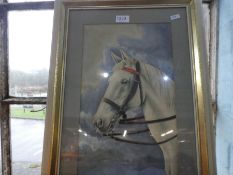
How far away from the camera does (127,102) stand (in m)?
0.85

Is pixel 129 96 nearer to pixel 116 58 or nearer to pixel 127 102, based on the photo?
pixel 127 102

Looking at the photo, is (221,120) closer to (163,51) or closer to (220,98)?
(220,98)

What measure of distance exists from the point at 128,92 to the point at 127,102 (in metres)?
0.03

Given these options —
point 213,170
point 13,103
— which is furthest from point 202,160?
point 13,103

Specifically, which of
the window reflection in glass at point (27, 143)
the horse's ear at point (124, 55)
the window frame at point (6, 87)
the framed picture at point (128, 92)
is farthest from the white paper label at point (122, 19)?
the window reflection in glass at point (27, 143)

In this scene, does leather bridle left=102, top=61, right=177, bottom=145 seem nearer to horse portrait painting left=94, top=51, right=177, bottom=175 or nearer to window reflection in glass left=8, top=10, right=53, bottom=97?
horse portrait painting left=94, top=51, right=177, bottom=175

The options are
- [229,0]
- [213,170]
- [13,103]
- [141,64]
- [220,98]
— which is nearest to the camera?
[213,170]

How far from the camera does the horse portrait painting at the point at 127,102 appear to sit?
81 centimetres

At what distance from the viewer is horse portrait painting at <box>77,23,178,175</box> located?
0.81 meters

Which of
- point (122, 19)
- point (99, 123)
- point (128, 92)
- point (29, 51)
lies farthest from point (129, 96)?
point (29, 51)

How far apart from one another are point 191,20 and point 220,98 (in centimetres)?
47

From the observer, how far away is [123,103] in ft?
2.78

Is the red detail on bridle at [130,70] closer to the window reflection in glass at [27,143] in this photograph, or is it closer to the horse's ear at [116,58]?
the horse's ear at [116,58]

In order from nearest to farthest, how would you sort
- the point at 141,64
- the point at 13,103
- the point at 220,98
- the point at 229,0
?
the point at 141,64 → the point at 229,0 → the point at 220,98 → the point at 13,103
